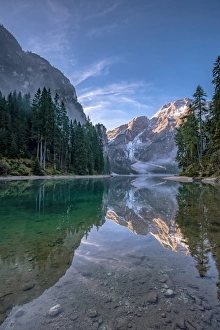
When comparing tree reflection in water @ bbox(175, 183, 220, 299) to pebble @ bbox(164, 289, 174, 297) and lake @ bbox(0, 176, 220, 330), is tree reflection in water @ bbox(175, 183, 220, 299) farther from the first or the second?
pebble @ bbox(164, 289, 174, 297)

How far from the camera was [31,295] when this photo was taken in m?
3.59

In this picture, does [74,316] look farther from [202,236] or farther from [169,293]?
[202,236]

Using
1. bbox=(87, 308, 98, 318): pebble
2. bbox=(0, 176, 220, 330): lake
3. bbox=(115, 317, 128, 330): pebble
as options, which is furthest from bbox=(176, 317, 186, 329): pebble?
bbox=(87, 308, 98, 318): pebble

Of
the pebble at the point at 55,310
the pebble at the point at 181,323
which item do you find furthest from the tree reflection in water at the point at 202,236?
the pebble at the point at 55,310

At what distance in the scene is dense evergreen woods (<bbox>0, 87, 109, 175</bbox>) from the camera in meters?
41.2

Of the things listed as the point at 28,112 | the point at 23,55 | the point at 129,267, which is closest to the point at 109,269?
the point at 129,267

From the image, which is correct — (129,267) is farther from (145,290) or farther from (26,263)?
(26,263)

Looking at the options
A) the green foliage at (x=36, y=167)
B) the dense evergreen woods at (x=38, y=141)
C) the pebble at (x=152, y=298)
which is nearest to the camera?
the pebble at (x=152, y=298)

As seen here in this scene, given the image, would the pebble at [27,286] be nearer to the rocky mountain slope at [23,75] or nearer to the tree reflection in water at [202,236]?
the tree reflection in water at [202,236]

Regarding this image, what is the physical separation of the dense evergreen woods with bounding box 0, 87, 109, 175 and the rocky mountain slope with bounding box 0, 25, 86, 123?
108376 mm

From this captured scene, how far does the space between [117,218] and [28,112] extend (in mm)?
57603

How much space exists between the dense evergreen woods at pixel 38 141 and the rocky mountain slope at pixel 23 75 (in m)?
108

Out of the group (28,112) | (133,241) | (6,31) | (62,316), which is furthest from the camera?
(6,31)

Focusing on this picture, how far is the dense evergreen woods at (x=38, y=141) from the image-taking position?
4116cm
